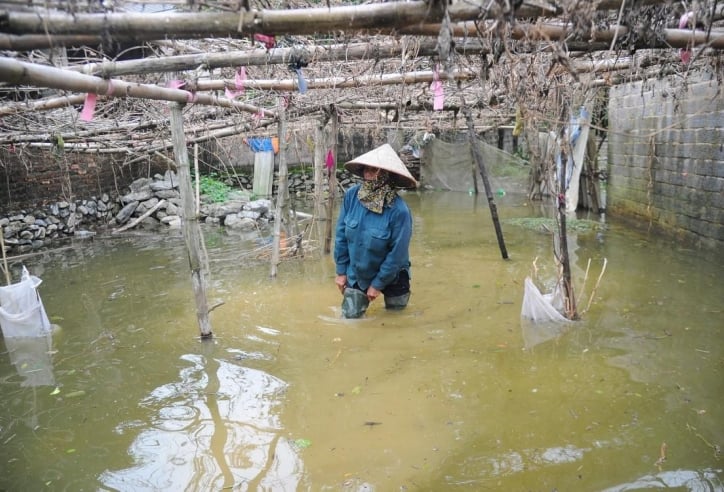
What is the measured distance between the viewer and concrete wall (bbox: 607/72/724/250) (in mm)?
6797

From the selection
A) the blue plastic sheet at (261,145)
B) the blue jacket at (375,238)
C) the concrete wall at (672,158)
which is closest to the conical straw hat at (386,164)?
the blue jacket at (375,238)

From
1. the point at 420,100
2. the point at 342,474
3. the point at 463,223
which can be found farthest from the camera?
the point at 463,223

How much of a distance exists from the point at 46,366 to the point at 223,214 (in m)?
8.84

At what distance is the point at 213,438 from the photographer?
3461 millimetres

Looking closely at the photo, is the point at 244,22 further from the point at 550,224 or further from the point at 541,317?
the point at 550,224

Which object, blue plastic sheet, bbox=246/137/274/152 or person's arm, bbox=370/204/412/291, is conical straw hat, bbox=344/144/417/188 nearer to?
person's arm, bbox=370/204/412/291

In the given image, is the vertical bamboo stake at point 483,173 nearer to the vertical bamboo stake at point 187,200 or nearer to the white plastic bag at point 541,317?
the white plastic bag at point 541,317

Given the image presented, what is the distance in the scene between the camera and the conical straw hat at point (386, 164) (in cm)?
480

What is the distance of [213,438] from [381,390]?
1249mm

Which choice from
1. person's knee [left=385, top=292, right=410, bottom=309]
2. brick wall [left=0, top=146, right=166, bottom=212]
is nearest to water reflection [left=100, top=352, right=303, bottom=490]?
person's knee [left=385, top=292, right=410, bottom=309]

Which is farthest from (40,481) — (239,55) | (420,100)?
(420,100)

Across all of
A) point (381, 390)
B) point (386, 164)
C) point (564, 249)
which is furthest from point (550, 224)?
point (381, 390)

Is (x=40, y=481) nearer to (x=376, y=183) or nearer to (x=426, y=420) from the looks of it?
(x=426, y=420)

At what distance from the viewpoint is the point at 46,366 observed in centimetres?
476
